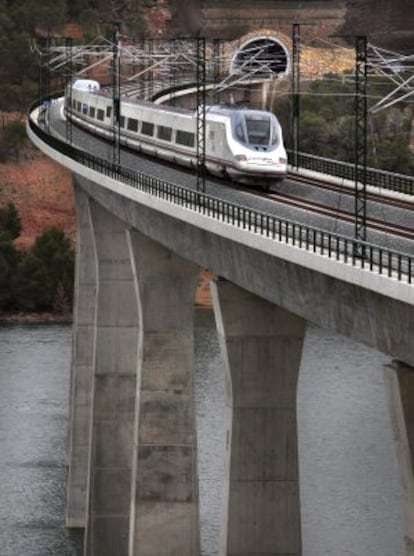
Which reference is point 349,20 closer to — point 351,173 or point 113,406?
point 113,406

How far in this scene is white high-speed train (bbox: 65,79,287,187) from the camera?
2286 inches

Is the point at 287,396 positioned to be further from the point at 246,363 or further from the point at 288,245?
the point at 288,245

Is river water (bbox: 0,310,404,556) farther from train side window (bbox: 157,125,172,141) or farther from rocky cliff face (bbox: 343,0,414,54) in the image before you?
rocky cliff face (bbox: 343,0,414,54)

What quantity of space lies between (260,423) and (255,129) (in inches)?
495

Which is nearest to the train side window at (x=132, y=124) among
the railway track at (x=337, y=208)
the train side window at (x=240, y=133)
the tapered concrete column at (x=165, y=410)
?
the railway track at (x=337, y=208)

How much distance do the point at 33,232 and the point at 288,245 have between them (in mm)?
104259

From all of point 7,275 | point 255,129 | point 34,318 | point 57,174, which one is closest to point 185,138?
point 255,129

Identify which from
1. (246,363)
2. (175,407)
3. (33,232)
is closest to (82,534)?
(175,407)

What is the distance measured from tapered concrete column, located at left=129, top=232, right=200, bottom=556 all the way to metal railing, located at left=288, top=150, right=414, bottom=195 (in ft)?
19.0

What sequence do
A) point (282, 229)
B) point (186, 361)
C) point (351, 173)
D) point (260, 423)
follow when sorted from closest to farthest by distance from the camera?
point (282, 229) < point (260, 423) < point (186, 361) < point (351, 173)

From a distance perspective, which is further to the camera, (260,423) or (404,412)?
(260,423)

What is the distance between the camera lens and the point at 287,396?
49594mm

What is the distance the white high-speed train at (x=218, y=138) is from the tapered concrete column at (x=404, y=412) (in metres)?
21.2

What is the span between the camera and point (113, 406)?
6962 centimetres
